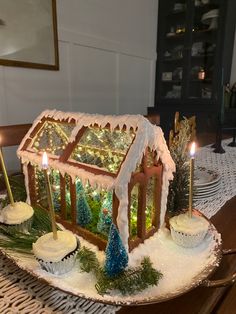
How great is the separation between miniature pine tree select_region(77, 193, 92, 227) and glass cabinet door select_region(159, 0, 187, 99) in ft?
8.64

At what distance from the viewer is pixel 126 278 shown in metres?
0.46

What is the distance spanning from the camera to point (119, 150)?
596 mm

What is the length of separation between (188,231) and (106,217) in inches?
7.8

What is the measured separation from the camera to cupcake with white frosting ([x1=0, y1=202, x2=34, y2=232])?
0.59 m

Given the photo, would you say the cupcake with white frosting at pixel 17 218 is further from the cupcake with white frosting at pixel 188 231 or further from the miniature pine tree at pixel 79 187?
the cupcake with white frosting at pixel 188 231

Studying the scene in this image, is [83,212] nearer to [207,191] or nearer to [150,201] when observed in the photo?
[150,201]

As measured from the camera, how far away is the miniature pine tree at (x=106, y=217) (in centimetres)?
60

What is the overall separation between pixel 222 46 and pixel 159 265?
2690 mm

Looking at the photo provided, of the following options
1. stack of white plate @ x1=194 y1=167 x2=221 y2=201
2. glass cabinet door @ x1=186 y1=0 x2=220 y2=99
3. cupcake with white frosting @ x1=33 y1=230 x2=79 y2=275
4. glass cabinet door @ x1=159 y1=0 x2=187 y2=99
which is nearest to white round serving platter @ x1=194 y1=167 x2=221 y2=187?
stack of white plate @ x1=194 y1=167 x2=221 y2=201

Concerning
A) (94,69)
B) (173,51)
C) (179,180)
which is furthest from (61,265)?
(173,51)

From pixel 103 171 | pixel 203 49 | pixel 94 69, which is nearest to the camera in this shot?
pixel 103 171

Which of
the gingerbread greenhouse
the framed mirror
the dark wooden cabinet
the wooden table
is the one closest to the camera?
the wooden table

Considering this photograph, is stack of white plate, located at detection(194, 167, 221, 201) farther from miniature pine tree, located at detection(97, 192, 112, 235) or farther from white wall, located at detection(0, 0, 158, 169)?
white wall, located at detection(0, 0, 158, 169)

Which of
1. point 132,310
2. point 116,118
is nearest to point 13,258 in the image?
point 132,310
